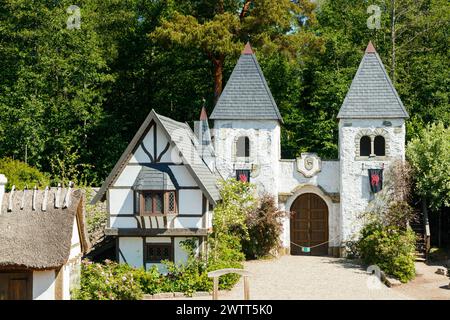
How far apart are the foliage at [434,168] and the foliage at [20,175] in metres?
15.9

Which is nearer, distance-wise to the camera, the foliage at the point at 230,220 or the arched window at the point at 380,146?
the foliage at the point at 230,220

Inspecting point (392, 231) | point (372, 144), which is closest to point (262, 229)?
point (392, 231)

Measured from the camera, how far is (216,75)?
33500mm

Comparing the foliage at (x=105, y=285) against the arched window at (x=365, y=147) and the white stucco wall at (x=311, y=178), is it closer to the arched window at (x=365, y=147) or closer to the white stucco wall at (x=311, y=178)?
the white stucco wall at (x=311, y=178)

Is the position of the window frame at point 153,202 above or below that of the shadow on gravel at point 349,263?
above

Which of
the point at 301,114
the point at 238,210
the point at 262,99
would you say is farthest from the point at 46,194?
the point at 301,114

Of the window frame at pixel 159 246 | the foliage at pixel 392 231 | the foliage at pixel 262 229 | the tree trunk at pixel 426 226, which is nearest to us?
the window frame at pixel 159 246

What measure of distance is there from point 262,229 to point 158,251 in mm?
5253

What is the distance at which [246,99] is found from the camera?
89.0ft

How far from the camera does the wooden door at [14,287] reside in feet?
54.2

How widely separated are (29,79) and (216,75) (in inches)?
398

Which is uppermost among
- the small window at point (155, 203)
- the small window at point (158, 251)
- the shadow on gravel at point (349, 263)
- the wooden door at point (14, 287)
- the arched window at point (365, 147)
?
the arched window at point (365, 147)

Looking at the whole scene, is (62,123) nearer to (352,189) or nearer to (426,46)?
(352,189)

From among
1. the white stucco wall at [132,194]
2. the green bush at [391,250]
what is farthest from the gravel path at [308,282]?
the white stucco wall at [132,194]
